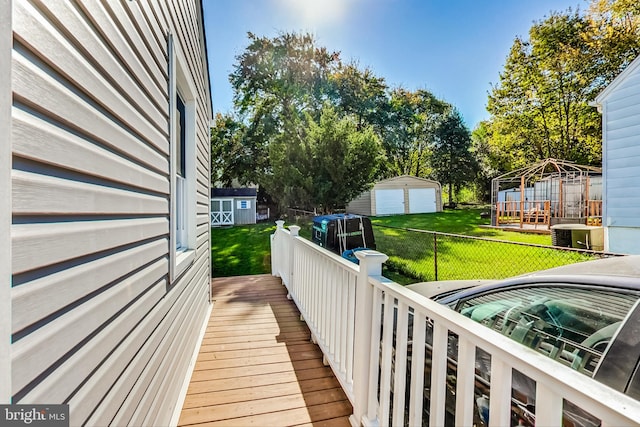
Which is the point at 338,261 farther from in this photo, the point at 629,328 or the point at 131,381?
the point at 629,328

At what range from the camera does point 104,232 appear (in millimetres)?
1095

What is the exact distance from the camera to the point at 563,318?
4.40ft

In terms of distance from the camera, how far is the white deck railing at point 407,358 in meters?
0.73

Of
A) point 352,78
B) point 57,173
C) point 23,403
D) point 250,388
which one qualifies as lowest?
point 250,388

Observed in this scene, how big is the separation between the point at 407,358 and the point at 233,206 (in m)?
16.4

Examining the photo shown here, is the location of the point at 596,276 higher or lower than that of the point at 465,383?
higher

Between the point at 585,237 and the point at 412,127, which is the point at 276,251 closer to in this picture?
the point at 585,237

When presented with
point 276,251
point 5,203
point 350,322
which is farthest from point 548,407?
point 276,251

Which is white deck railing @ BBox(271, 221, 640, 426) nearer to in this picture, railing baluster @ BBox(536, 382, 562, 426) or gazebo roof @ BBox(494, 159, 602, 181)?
railing baluster @ BBox(536, 382, 562, 426)

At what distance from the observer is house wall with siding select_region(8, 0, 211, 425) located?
27.6 inches

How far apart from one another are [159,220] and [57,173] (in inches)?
38.7

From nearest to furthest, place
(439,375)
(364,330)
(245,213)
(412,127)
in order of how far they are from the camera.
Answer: (439,375)
(364,330)
(245,213)
(412,127)

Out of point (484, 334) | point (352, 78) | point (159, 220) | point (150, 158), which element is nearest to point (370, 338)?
point (484, 334)

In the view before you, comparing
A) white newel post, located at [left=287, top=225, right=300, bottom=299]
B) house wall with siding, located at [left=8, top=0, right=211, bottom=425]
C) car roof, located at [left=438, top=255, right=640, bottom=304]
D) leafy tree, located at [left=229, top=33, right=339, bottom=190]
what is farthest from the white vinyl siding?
leafy tree, located at [left=229, top=33, right=339, bottom=190]
